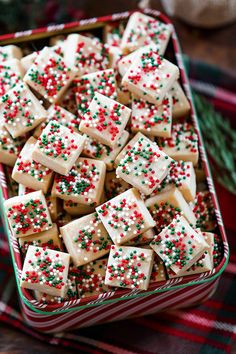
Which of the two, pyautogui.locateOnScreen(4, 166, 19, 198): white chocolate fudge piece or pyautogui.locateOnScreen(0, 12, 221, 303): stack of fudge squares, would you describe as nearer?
pyautogui.locateOnScreen(0, 12, 221, 303): stack of fudge squares

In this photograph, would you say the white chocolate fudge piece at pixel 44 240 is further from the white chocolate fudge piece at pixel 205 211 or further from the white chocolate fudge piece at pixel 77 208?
the white chocolate fudge piece at pixel 205 211

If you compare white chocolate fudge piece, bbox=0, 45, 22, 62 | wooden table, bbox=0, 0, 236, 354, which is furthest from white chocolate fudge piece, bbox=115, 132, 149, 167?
wooden table, bbox=0, 0, 236, 354

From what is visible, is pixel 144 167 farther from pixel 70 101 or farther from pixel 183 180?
pixel 70 101

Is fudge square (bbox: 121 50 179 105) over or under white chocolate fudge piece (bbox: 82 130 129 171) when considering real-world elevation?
over

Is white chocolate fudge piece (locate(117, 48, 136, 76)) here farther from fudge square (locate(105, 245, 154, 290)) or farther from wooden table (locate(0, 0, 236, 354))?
wooden table (locate(0, 0, 236, 354))

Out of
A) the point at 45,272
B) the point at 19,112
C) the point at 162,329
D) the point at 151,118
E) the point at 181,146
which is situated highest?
the point at 19,112

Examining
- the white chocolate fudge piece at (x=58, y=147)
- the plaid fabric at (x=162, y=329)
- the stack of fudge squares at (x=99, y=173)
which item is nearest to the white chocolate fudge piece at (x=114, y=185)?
the stack of fudge squares at (x=99, y=173)

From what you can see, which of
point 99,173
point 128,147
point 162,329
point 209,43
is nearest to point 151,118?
point 128,147

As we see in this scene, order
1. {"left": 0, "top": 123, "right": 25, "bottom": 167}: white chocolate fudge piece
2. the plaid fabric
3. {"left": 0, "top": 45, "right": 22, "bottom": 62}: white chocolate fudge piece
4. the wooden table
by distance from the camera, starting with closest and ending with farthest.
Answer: {"left": 0, "top": 123, "right": 25, "bottom": 167}: white chocolate fudge piece → {"left": 0, "top": 45, "right": 22, "bottom": 62}: white chocolate fudge piece → the plaid fabric → the wooden table
